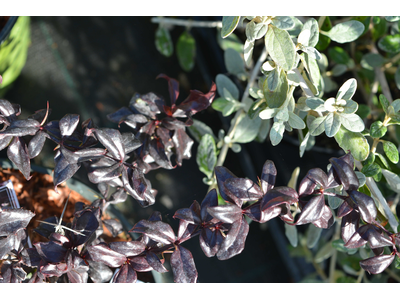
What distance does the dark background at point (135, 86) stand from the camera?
1345 millimetres

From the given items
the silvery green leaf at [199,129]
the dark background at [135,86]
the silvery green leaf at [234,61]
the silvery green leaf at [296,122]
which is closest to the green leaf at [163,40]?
the dark background at [135,86]

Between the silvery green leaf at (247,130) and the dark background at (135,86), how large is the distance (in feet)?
1.15

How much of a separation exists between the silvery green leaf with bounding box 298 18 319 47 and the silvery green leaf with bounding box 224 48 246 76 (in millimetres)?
373

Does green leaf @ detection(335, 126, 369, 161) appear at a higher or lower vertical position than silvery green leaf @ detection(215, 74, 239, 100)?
lower

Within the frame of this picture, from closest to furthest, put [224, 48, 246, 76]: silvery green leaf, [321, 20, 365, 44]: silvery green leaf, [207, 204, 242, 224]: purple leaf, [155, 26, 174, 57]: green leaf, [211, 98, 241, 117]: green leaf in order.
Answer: [207, 204, 242, 224]: purple leaf
[321, 20, 365, 44]: silvery green leaf
[211, 98, 241, 117]: green leaf
[224, 48, 246, 76]: silvery green leaf
[155, 26, 174, 57]: green leaf

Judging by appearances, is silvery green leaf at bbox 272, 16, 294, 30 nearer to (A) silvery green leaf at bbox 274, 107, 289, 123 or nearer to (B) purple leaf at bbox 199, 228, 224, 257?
(A) silvery green leaf at bbox 274, 107, 289, 123

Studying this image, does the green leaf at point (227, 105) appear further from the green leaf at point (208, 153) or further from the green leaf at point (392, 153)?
the green leaf at point (392, 153)

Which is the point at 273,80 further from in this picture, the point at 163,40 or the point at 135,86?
the point at 135,86

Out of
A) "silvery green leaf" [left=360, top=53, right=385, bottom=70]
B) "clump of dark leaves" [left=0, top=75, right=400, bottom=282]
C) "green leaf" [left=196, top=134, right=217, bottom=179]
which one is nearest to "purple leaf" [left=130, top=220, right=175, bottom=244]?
"clump of dark leaves" [left=0, top=75, right=400, bottom=282]

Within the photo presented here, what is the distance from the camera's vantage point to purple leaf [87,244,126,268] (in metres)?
0.65

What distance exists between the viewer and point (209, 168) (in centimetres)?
96
